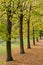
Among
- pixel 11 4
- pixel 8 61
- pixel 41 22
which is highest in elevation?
Result: pixel 11 4

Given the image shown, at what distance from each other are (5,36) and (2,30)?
0.52 meters

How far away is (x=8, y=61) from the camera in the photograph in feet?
61.8

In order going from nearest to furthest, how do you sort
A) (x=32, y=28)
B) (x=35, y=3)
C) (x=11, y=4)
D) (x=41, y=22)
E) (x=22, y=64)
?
(x=22, y=64) < (x=11, y=4) < (x=35, y=3) < (x=41, y=22) < (x=32, y=28)

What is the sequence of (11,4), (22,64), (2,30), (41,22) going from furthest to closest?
1. (41,22)
2. (11,4)
3. (22,64)
4. (2,30)

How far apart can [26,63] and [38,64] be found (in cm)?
111

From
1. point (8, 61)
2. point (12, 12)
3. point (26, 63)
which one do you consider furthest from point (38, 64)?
point (12, 12)

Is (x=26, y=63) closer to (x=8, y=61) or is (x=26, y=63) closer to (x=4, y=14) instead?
(x=8, y=61)

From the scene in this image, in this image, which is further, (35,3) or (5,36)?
(35,3)

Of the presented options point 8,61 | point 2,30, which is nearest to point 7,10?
point 2,30

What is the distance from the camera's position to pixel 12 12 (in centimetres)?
A: 1875

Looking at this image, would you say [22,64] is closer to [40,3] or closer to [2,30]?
[2,30]

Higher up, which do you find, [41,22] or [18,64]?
[41,22]

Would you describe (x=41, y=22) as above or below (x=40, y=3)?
below

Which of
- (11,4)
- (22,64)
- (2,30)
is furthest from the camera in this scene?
(11,4)
